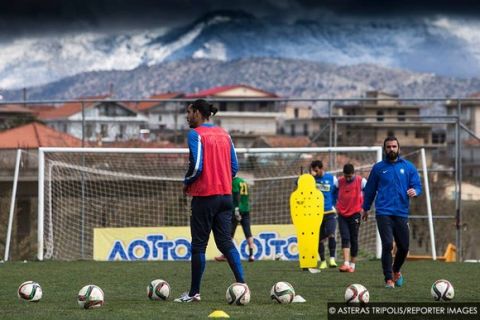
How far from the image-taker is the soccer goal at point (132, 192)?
2520cm

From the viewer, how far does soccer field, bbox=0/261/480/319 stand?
37.3 feet

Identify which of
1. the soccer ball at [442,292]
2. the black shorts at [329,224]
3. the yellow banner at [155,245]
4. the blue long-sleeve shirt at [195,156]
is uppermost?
the blue long-sleeve shirt at [195,156]

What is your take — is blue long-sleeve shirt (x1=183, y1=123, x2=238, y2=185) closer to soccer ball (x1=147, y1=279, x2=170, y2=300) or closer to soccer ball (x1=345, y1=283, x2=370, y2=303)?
soccer ball (x1=147, y1=279, x2=170, y2=300)

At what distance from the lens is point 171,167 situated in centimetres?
3123

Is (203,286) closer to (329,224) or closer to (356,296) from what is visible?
(356,296)

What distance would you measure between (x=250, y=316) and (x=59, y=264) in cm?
1071

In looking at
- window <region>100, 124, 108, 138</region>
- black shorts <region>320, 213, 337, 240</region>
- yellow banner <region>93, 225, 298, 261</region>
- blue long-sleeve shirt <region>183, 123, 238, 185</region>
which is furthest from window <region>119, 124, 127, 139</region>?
blue long-sleeve shirt <region>183, 123, 238, 185</region>

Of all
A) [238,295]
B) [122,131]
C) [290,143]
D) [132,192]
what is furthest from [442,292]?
[290,143]

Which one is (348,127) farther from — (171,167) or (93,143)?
(171,167)

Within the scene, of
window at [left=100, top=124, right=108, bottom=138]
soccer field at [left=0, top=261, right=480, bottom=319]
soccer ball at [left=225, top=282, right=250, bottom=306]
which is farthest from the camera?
window at [left=100, top=124, right=108, bottom=138]

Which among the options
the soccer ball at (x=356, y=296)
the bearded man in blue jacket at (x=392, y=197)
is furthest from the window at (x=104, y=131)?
the soccer ball at (x=356, y=296)

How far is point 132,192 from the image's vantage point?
28.7 m

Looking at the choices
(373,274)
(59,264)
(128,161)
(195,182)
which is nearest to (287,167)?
(128,161)

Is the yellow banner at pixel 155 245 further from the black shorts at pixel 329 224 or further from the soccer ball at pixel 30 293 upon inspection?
the soccer ball at pixel 30 293
